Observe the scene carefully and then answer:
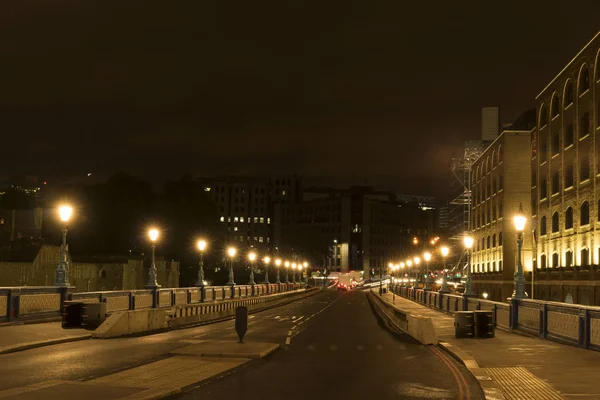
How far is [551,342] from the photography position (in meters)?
24.3

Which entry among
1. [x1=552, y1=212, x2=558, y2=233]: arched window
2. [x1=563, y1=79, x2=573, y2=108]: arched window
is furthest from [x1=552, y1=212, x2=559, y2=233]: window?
[x1=563, y1=79, x2=573, y2=108]: arched window

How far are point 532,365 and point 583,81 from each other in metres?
43.9

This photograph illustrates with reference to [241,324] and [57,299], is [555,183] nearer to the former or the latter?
[57,299]

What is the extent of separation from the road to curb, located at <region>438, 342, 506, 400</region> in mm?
194

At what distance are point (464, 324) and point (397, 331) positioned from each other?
7.76 meters

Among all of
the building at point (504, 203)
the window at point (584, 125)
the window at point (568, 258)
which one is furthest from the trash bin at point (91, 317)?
the building at point (504, 203)

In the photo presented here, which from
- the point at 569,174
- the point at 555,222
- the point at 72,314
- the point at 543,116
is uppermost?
the point at 543,116

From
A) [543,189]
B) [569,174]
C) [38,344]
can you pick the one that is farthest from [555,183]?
[38,344]

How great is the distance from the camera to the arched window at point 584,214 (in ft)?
180

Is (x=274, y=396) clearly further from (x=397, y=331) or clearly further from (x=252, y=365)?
(x=397, y=331)

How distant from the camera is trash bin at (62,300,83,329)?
27.4 metres

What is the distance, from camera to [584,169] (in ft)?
183

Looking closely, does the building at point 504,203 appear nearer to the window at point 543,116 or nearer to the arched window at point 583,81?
the window at point 543,116

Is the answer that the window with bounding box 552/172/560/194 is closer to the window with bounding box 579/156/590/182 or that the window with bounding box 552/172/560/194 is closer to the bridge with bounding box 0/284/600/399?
the window with bounding box 579/156/590/182
